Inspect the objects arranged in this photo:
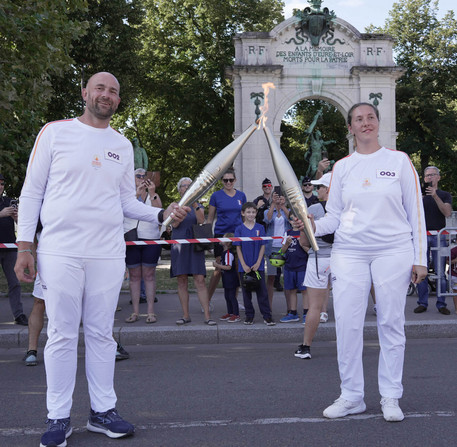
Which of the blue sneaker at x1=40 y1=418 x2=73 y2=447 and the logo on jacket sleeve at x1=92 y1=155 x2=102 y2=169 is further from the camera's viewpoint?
the logo on jacket sleeve at x1=92 y1=155 x2=102 y2=169

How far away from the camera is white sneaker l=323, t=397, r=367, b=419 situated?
431cm

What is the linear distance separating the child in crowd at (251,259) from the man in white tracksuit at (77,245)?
13.6ft

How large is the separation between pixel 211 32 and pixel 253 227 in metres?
28.9

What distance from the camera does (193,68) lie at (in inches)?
1417

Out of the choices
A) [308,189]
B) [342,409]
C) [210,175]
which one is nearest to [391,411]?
[342,409]

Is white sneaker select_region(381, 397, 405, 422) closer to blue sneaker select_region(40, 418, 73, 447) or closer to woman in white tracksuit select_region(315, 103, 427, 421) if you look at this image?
woman in white tracksuit select_region(315, 103, 427, 421)

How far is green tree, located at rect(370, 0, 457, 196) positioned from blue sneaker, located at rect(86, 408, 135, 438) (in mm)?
36820

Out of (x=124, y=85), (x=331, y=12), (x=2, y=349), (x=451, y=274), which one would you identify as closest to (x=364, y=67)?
(x=331, y=12)

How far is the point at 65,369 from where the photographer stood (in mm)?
3838

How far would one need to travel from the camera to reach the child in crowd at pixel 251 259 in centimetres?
804

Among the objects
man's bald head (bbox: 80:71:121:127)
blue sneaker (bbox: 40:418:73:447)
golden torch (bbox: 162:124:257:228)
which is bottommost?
blue sneaker (bbox: 40:418:73:447)

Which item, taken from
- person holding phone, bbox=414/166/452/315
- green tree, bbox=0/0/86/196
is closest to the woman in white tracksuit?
person holding phone, bbox=414/166/452/315

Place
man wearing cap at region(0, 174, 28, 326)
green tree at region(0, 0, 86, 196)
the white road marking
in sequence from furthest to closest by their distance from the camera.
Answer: green tree at region(0, 0, 86, 196) < man wearing cap at region(0, 174, 28, 326) < the white road marking

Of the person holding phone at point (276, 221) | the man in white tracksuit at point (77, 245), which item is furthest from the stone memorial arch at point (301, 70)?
the man in white tracksuit at point (77, 245)
